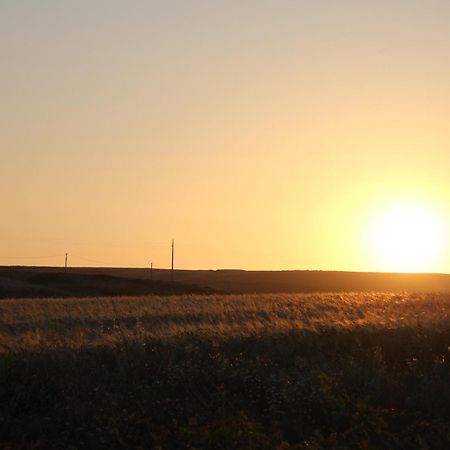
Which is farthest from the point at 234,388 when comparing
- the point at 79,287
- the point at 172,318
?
the point at 79,287

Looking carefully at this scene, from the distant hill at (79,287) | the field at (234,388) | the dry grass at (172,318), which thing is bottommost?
the field at (234,388)

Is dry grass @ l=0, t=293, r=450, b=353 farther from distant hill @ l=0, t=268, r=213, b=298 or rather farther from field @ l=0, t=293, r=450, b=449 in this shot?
distant hill @ l=0, t=268, r=213, b=298

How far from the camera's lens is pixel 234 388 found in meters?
13.1

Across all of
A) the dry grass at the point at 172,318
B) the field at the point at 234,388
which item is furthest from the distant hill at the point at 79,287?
the field at the point at 234,388

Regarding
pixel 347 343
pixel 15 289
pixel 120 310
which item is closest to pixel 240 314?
pixel 120 310

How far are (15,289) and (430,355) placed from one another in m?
39.1

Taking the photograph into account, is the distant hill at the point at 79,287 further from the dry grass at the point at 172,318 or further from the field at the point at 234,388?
the field at the point at 234,388

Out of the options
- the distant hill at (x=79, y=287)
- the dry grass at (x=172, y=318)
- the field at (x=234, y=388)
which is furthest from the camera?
the distant hill at (x=79, y=287)

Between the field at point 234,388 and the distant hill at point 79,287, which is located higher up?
the distant hill at point 79,287

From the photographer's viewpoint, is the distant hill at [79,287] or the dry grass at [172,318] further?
the distant hill at [79,287]

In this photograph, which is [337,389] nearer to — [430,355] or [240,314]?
[430,355]

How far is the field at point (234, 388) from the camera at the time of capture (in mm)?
11172

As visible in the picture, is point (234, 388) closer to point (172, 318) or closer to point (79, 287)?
point (172, 318)

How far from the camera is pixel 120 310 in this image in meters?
29.3
